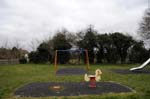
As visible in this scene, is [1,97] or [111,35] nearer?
[1,97]

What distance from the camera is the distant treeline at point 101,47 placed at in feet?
96.6

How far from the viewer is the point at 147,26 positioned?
102ft

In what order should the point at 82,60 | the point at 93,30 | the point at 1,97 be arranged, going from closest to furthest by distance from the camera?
the point at 1,97, the point at 82,60, the point at 93,30

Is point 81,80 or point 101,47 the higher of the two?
point 101,47

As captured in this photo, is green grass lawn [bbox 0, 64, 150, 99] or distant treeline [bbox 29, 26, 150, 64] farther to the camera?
distant treeline [bbox 29, 26, 150, 64]

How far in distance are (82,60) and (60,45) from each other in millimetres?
3433

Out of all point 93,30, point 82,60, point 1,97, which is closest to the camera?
point 1,97

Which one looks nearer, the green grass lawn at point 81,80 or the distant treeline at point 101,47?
the green grass lawn at point 81,80

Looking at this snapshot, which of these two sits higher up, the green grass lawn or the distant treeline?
the distant treeline

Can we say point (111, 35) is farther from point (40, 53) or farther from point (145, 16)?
point (40, 53)

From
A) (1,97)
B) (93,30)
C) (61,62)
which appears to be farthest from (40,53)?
(1,97)

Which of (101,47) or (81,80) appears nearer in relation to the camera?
(81,80)

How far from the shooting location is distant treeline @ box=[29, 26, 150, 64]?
96.6 ft

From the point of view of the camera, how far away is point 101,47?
29.9 metres
